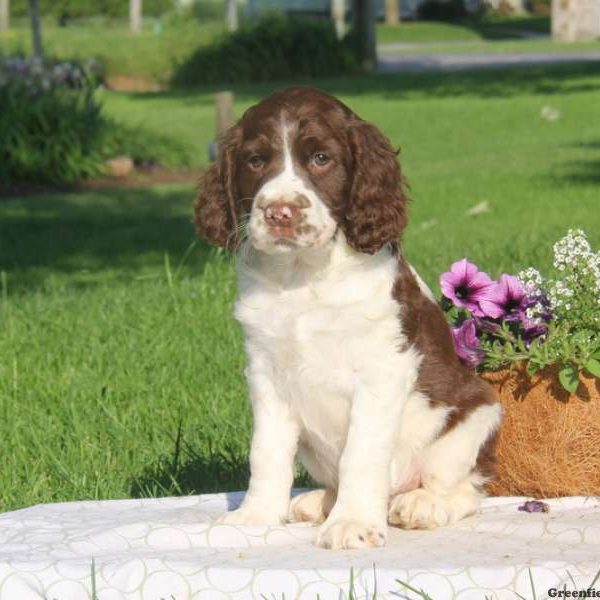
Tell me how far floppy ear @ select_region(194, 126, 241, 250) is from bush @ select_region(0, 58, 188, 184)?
1381 centimetres

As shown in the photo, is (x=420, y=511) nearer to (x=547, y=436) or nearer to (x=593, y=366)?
(x=547, y=436)

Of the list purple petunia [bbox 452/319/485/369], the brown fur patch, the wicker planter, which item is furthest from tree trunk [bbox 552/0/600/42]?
the brown fur patch

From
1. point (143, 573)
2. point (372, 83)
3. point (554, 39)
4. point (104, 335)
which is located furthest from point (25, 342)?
point (554, 39)

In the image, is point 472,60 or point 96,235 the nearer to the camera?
point 96,235

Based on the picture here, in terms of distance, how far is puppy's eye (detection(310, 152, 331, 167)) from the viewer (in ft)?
14.0

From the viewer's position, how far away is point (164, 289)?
30.9 ft

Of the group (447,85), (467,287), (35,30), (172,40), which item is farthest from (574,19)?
(467,287)

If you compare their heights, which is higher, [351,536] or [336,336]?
[336,336]

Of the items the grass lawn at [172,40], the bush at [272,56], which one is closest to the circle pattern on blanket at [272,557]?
the grass lawn at [172,40]

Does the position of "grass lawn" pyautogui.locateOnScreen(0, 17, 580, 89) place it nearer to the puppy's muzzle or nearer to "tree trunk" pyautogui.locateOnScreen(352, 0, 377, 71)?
"tree trunk" pyautogui.locateOnScreen(352, 0, 377, 71)

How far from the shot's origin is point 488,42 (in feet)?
165

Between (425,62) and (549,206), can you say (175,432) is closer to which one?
(549,206)

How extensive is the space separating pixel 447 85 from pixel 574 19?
19.8 meters

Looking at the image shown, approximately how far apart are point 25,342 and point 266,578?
427cm
